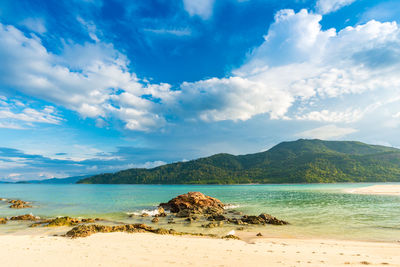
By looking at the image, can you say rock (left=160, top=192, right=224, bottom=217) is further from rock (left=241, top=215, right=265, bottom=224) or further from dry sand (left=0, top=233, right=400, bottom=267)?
dry sand (left=0, top=233, right=400, bottom=267)

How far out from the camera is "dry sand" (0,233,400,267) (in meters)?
13.3

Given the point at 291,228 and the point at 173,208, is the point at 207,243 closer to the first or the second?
the point at 291,228

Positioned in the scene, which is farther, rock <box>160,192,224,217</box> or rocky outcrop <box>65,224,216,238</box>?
rock <box>160,192,224,217</box>

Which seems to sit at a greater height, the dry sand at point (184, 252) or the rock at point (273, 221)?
the dry sand at point (184, 252)

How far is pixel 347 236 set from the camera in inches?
888

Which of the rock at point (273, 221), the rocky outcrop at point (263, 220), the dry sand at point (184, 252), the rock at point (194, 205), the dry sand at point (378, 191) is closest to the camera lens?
the dry sand at point (184, 252)

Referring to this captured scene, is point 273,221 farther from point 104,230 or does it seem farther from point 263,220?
point 104,230

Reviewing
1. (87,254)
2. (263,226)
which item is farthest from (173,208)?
(87,254)

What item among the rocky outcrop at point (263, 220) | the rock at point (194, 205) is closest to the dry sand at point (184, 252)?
the rocky outcrop at point (263, 220)

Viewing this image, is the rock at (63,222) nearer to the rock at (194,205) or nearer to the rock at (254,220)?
the rock at (194,205)

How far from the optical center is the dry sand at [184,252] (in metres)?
13.3

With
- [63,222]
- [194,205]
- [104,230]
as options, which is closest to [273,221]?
[194,205]

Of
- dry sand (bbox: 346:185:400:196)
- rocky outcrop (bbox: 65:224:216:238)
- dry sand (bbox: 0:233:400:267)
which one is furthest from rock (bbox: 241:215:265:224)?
dry sand (bbox: 346:185:400:196)

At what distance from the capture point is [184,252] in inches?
624
